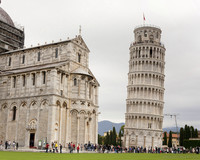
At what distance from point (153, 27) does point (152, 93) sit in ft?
61.0

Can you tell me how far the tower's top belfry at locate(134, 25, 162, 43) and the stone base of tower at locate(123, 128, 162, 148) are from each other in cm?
2419

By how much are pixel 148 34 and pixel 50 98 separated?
45586 mm

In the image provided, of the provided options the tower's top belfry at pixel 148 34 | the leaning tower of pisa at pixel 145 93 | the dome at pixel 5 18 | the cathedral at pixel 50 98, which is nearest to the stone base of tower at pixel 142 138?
the leaning tower of pisa at pixel 145 93

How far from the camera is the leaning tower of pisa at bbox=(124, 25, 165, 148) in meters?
71.2

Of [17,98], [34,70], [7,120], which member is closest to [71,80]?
[34,70]

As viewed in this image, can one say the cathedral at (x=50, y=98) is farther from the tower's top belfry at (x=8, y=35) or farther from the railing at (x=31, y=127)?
the tower's top belfry at (x=8, y=35)

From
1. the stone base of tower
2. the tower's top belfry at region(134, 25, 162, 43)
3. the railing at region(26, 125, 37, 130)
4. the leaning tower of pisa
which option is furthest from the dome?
the stone base of tower

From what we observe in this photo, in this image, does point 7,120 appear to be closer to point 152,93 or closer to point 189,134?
point 152,93

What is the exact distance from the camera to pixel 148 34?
77.1 m

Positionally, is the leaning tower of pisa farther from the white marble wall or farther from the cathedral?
the white marble wall

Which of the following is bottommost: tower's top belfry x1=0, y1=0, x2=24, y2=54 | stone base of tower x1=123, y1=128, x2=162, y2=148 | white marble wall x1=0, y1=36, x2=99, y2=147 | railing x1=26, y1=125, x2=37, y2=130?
stone base of tower x1=123, y1=128, x2=162, y2=148

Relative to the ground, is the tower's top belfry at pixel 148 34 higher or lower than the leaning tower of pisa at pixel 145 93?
higher

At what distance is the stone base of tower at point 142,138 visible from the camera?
70312 millimetres

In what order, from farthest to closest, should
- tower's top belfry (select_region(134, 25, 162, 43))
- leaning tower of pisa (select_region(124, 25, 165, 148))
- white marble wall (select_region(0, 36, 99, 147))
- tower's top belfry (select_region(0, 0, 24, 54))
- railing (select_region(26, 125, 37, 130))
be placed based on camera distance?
tower's top belfry (select_region(134, 25, 162, 43)) → leaning tower of pisa (select_region(124, 25, 165, 148)) → tower's top belfry (select_region(0, 0, 24, 54)) → railing (select_region(26, 125, 37, 130)) → white marble wall (select_region(0, 36, 99, 147))
